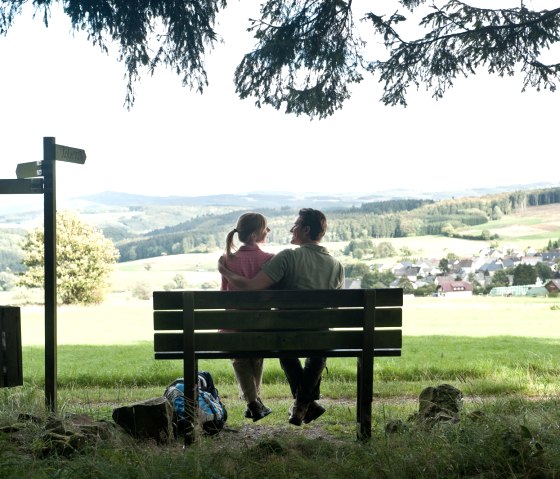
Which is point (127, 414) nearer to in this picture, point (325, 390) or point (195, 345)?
point (195, 345)

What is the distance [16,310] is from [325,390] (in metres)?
4.13

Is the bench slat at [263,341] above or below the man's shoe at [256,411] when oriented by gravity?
above

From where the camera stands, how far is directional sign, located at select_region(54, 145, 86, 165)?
6.96 metres

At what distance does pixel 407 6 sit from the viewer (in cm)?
1045

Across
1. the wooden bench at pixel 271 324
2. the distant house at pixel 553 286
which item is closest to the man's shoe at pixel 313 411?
the wooden bench at pixel 271 324

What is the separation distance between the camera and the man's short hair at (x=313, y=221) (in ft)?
21.4

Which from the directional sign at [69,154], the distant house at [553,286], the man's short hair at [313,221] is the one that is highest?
the directional sign at [69,154]

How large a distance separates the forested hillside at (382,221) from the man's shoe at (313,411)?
188 feet

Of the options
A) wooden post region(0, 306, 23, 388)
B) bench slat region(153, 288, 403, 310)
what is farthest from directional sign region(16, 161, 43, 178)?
bench slat region(153, 288, 403, 310)

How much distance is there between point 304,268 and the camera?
6461mm

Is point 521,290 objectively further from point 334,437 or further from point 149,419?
point 149,419

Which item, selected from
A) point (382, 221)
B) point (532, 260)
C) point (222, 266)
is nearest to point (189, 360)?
point (222, 266)

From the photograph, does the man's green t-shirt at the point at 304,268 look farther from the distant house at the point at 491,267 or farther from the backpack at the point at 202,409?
the distant house at the point at 491,267

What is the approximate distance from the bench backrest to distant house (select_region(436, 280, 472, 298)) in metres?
44.9
